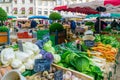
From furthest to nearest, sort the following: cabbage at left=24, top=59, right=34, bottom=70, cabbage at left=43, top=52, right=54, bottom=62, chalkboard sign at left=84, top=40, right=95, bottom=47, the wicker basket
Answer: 1. the wicker basket
2. chalkboard sign at left=84, top=40, right=95, bottom=47
3. cabbage at left=43, top=52, right=54, bottom=62
4. cabbage at left=24, top=59, right=34, bottom=70

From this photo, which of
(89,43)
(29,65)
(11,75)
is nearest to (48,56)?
(29,65)

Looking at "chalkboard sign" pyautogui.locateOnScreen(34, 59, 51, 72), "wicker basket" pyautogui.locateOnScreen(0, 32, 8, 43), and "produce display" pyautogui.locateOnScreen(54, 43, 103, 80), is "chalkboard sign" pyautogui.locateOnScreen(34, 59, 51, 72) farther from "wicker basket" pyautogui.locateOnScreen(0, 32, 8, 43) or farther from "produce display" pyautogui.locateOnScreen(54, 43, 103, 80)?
"wicker basket" pyautogui.locateOnScreen(0, 32, 8, 43)

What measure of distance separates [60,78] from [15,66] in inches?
22.5

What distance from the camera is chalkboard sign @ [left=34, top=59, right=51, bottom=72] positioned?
11.1 feet

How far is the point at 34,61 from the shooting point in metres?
3.44

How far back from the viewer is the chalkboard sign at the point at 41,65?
3.38m

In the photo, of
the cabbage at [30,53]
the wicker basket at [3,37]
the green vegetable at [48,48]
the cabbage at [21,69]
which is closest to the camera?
the cabbage at [21,69]

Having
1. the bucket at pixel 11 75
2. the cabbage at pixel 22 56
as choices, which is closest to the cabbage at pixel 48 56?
the cabbage at pixel 22 56

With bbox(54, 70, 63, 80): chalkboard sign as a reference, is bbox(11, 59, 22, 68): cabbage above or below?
above

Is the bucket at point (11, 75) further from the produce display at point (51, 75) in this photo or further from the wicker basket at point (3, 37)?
the wicker basket at point (3, 37)

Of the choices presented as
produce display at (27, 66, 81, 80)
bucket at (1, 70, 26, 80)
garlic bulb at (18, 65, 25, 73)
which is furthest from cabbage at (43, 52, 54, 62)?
bucket at (1, 70, 26, 80)

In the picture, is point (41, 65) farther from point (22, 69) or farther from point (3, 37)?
point (3, 37)

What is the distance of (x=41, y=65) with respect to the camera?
11.1 ft

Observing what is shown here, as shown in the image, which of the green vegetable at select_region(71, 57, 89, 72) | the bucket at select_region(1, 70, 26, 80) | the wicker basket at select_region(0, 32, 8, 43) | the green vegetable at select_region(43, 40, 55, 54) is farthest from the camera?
the wicker basket at select_region(0, 32, 8, 43)
